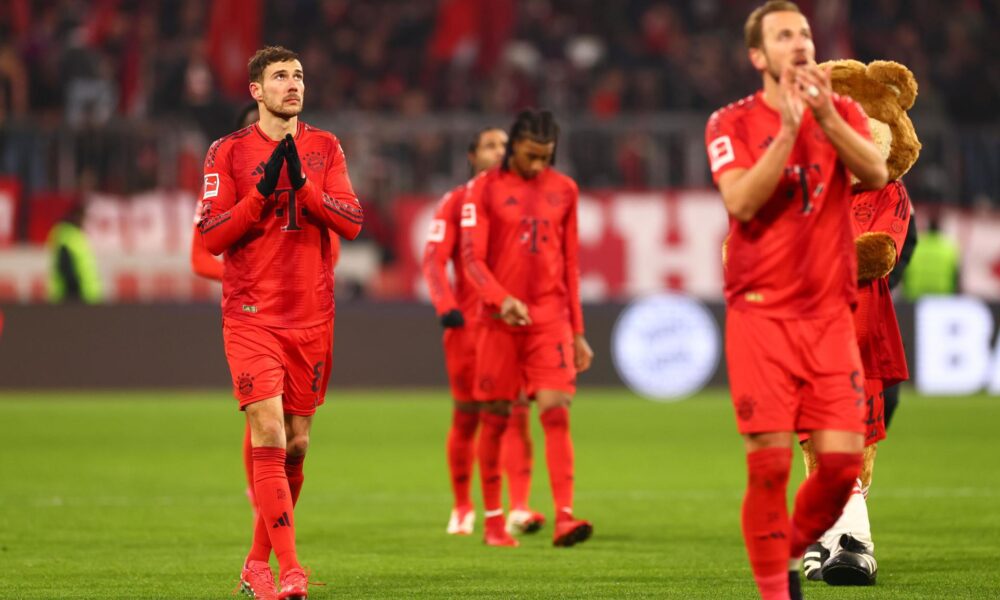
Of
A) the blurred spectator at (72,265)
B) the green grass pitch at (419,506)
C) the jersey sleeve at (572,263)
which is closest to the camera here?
the green grass pitch at (419,506)

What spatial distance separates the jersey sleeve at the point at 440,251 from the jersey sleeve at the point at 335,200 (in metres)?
2.43

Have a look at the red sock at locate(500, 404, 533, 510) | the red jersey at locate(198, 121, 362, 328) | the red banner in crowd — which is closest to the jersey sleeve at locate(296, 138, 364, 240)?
the red jersey at locate(198, 121, 362, 328)

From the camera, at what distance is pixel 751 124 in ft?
19.4

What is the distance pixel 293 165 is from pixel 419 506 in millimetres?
4617

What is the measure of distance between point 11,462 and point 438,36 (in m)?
12.3

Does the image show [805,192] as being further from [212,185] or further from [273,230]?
[212,185]

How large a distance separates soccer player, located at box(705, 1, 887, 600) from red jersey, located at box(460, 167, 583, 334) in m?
3.47

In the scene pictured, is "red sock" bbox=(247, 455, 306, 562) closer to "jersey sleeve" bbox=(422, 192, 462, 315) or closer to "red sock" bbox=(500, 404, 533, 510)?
"jersey sleeve" bbox=(422, 192, 462, 315)

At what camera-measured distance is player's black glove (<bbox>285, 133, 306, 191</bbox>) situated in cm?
677

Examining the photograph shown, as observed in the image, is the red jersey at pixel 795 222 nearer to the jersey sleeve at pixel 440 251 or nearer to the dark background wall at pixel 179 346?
the jersey sleeve at pixel 440 251

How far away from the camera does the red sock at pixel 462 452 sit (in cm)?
988

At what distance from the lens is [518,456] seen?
10117 mm

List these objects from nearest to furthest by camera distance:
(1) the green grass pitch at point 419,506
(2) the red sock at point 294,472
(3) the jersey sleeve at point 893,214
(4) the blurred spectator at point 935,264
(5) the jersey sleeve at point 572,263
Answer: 1. (2) the red sock at point 294,472
2. (3) the jersey sleeve at point 893,214
3. (1) the green grass pitch at point 419,506
4. (5) the jersey sleeve at point 572,263
5. (4) the blurred spectator at point 935,264

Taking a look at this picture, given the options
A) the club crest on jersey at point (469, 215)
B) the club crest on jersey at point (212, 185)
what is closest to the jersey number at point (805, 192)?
the club crest on jersey at point (212, 185)
